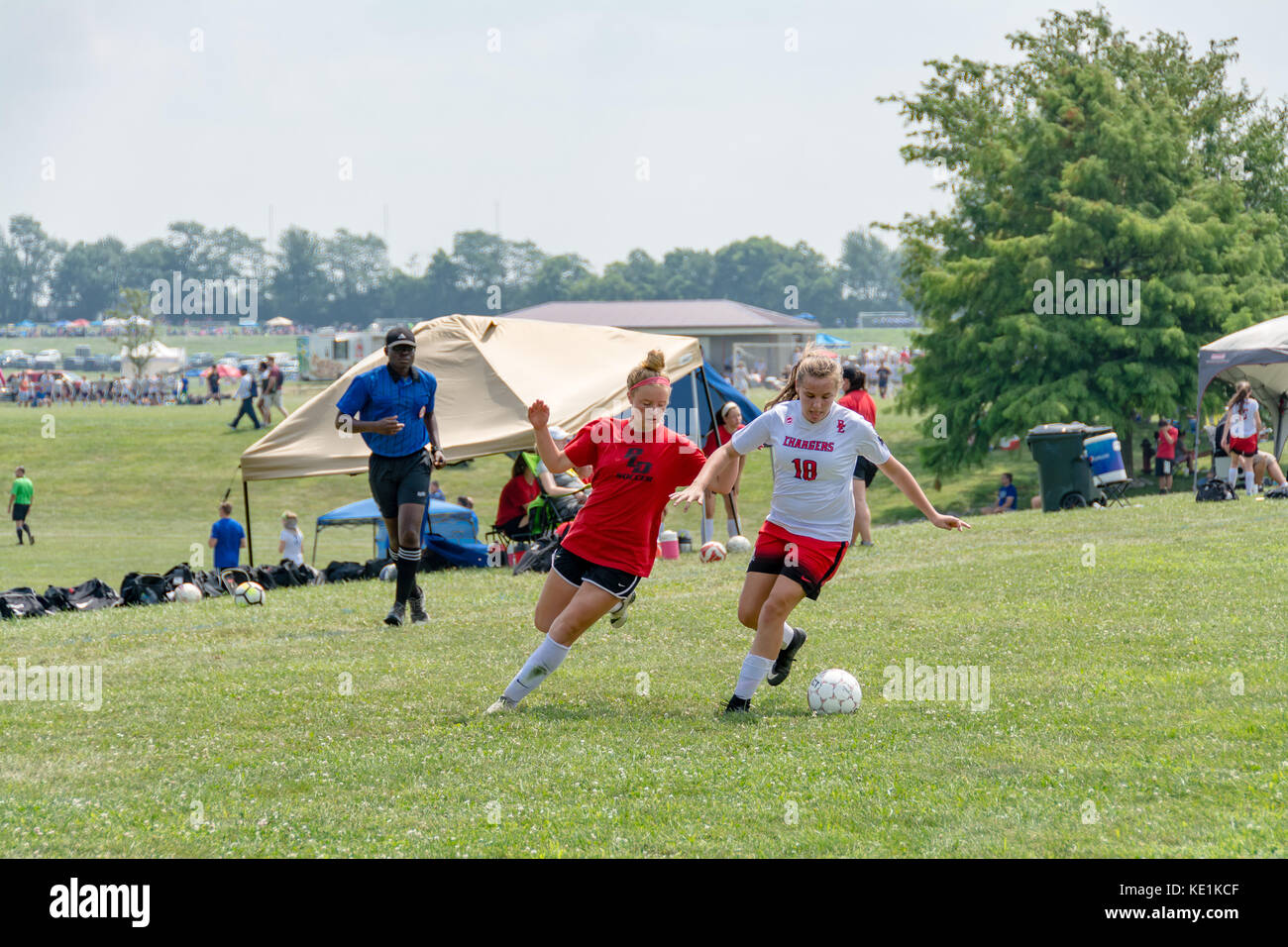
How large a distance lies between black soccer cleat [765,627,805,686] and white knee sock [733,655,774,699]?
579 millimetres

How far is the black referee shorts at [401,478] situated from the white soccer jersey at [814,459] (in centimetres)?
430

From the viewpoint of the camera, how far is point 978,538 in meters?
15.8

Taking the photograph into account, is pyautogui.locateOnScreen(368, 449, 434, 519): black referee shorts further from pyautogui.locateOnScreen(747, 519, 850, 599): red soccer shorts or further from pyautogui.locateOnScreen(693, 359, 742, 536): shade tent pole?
pyautogui.locateOnScreen(693, 359, 742, 536): shade tent pole

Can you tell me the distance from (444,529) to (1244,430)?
40.5ft

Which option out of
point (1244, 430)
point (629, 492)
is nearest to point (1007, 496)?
point (1244, 430)

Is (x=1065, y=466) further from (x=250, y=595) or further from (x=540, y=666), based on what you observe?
(x=540, y=666)

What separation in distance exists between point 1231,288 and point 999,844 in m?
30.1

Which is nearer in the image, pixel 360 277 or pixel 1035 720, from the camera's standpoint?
pixel 1035 720

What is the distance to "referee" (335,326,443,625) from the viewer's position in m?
10.7

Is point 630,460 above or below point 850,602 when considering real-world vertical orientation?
above

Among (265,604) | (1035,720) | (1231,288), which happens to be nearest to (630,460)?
(1035,720)

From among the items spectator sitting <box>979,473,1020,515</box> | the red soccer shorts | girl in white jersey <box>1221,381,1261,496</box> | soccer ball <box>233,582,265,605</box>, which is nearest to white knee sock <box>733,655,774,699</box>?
the red soccer shorts
